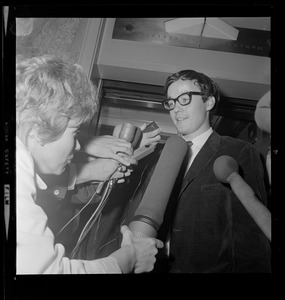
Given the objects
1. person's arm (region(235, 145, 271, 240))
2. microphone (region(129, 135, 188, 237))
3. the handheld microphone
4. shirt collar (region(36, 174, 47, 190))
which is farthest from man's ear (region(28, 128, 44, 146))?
person's arm (region(235, 145, 271, 240))

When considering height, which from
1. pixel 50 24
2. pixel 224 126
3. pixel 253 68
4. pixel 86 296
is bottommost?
pixel 86 296

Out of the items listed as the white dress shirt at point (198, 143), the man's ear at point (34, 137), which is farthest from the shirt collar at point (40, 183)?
the white dress shirt at point (198, 143)

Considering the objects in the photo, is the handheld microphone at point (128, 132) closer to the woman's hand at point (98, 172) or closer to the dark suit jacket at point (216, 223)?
the woman's hand at point (98, 172)

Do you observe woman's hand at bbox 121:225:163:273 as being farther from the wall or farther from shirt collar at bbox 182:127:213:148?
the wall

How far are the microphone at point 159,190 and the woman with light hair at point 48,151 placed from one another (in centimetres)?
4

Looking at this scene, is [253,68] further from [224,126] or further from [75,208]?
[75,208]

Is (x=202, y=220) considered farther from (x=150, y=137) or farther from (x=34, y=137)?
(x=34, y=137)

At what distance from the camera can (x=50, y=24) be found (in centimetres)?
135

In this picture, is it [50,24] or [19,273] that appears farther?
[50,24]

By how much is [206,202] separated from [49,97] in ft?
2.11

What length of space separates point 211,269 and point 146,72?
0.72 meters

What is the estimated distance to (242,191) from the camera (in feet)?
4.27

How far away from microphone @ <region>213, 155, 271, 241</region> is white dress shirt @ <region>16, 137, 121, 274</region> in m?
0.47
